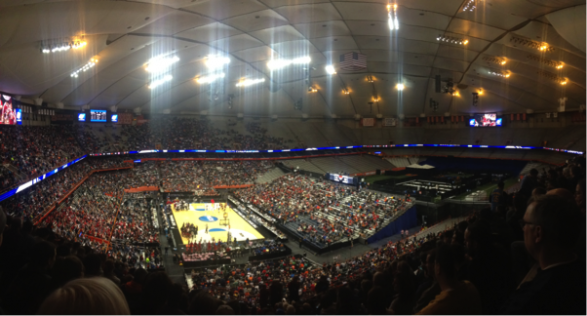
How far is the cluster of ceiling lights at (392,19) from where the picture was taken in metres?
24.4

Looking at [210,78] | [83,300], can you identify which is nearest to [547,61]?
[210,78]

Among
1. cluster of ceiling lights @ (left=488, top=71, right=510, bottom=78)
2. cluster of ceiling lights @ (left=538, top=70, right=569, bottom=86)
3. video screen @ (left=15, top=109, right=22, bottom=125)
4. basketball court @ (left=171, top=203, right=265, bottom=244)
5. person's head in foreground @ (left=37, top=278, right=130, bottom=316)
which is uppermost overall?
cluster of ceiling lights @ (left=488, top=71, right=510, bottom=78)

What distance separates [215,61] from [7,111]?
17.4m

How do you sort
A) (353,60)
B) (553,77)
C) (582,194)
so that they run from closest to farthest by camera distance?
(582,194) < (353,60) < (553,77)

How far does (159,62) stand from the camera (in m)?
32.2

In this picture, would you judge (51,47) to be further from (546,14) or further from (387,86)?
(387,86)

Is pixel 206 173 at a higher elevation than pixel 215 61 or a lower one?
lower

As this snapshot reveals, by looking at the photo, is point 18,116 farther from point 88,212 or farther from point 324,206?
point 324,206

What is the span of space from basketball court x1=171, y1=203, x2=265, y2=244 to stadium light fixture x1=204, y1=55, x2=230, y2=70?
14187mm

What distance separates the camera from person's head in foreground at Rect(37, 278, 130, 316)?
47.2 inches

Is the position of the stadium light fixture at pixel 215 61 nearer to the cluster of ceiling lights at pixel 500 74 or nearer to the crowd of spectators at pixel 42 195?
the crowd of spectators at pixel 42 195

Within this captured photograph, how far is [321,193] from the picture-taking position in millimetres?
33250

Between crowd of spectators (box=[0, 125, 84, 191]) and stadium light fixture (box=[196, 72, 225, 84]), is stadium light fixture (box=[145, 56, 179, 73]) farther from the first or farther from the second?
crowd of spectators (box=[0, 125, 84, 191])

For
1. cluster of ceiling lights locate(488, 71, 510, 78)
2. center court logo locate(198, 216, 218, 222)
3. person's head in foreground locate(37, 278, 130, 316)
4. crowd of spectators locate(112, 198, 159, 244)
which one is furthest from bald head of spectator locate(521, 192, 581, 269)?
cluster of ceiling lights locate(488, 71, 510, 78)
